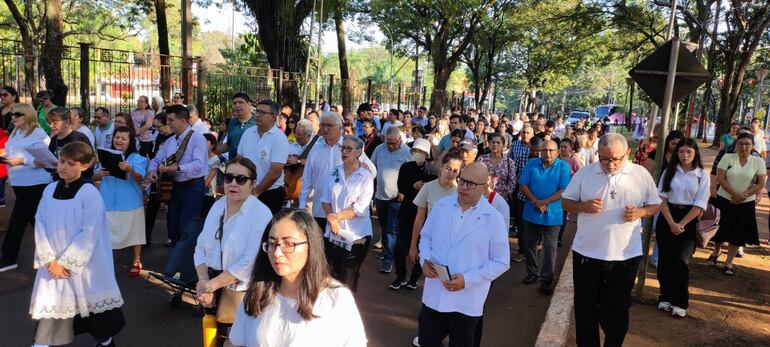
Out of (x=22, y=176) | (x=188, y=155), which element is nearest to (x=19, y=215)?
(x=22, y=176)

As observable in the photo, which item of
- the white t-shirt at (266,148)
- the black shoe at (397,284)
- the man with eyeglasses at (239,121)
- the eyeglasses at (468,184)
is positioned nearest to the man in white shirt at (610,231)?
the eyeglasses at (468,184)

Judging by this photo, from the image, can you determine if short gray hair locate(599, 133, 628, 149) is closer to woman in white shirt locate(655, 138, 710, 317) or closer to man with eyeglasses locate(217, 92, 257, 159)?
woman in white shirt locate(655, 138, 710, 317)

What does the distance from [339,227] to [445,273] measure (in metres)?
1.61

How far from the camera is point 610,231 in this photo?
4180 millimetres

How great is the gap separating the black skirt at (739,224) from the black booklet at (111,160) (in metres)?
7.10

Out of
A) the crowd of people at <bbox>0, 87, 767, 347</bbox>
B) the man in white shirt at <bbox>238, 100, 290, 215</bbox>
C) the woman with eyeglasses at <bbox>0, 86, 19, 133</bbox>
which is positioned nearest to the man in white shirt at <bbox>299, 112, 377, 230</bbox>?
the crowd of people at <bbox>0, 87, 767, 347</bbox>

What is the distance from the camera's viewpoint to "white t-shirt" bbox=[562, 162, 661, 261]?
164 inches

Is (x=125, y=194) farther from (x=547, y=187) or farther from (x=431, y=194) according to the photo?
(x=547, y=187)

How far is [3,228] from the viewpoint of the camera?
23.9ft

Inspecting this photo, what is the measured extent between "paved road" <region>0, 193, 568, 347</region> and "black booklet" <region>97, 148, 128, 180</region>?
3.93 feet

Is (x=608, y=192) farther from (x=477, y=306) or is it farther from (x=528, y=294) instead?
→ (x=528, y=294)

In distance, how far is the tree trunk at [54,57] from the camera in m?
11.4

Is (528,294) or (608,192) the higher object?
(608,192)

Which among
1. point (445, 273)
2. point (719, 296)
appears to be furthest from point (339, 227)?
point (719, 296)
